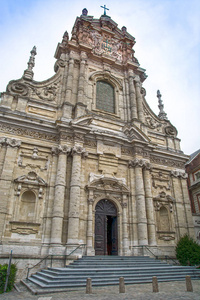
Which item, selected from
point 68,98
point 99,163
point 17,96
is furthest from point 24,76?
point 99,163

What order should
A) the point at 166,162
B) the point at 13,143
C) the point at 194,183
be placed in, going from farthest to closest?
the point at 194,183 → the point at 166,162 → the point at 13,143

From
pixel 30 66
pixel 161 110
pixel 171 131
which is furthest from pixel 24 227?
pixel 161 110

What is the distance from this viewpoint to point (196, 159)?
25156 mm

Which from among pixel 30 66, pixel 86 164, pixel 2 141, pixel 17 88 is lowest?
pixel 86 164

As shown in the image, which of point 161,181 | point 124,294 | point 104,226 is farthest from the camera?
point 161,181

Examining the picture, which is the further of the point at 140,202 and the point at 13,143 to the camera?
the point at 140,202

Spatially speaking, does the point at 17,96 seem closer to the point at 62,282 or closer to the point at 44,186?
the point at 44,186

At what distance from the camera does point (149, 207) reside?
15.4 meters

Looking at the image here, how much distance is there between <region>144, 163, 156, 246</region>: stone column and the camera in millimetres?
14716

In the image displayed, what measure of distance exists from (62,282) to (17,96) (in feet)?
38.5

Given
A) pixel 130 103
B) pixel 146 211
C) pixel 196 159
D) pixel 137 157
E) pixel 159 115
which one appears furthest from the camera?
pixel 196 159

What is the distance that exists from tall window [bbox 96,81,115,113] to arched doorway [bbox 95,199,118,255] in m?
7.75

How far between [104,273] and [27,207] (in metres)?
6.02

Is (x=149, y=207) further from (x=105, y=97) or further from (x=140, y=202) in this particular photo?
(x=105, y=97)
